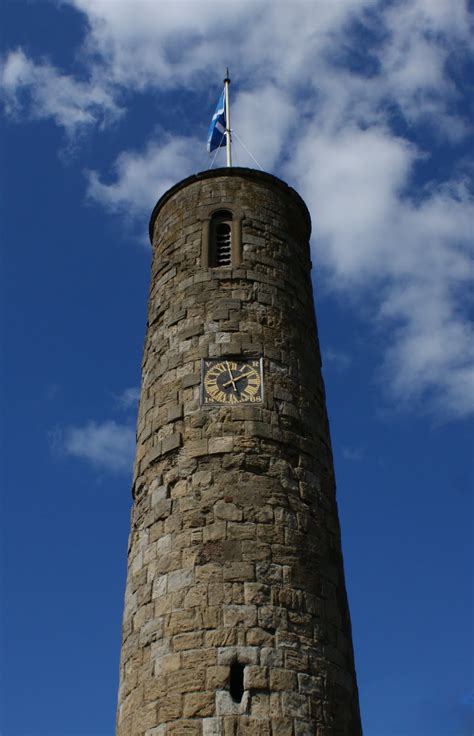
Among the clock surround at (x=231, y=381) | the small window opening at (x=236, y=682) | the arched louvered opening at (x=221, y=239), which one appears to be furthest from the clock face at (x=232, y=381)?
the small window opening at (x=236, y=682)

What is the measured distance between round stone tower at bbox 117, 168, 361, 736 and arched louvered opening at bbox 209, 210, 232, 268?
22mm

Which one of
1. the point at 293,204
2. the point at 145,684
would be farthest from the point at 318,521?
the point at 293,204

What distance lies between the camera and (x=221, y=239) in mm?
13188

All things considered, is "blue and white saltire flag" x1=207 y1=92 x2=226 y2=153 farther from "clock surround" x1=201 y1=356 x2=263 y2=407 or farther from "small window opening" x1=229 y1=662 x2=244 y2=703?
"small window opening" x1=229 y1=662 x2=244 y2=703

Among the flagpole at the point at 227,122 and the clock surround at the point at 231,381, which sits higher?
the flagpole at the point at 227,122

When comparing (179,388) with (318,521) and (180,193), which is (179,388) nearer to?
(318,521)

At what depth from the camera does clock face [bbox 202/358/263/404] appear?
11.0 metres

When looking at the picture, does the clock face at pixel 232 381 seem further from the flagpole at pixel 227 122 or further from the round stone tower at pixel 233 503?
the flagpole at pixel 227 122

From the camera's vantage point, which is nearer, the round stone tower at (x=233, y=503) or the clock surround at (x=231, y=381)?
the round stone tower at (x=233, y=503)

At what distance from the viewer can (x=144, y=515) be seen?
10.8m

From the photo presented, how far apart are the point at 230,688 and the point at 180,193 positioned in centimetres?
816

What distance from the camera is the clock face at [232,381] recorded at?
11.0m

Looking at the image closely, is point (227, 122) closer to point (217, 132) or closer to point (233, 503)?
point (217, 132)

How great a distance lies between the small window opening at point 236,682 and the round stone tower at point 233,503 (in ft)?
0.04
